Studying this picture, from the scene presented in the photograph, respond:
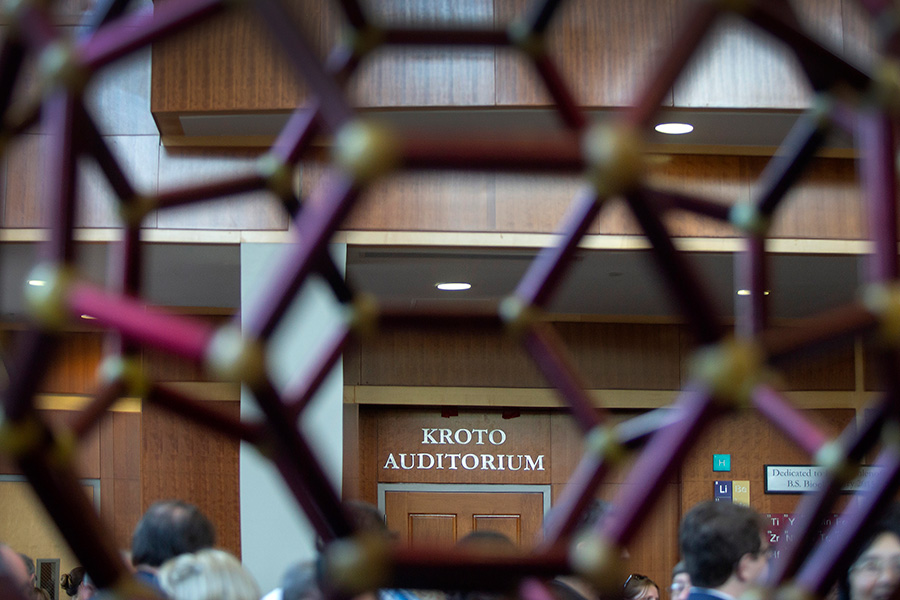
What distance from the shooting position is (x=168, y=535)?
6.37 ft

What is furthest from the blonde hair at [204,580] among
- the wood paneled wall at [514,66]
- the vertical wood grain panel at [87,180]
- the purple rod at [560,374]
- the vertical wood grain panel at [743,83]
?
the vertical wood grain panel at [87,180]

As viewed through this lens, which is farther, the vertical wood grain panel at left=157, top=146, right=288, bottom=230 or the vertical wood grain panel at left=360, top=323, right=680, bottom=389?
the vertical wood grain panel at left=360, top=323, right=680, bottom=389

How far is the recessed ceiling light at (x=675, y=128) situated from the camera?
402cm

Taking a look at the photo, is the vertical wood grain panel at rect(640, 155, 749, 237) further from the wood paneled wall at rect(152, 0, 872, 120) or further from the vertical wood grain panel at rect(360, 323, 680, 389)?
the vertical wood grain panel at rect(360, 323, 680, 389)

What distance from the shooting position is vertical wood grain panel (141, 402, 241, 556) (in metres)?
6.36

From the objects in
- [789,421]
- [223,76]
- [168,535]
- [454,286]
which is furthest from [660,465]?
[454,286]

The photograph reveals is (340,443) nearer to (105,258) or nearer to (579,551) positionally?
(105,258)

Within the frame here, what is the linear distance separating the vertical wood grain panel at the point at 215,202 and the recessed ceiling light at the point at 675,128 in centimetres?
159

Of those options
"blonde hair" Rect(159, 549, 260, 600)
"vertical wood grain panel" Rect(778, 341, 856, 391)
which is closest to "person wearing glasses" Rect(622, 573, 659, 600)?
"blonde hair" Rect(159, 549, 260, 600)

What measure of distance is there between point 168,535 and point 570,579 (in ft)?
2.88

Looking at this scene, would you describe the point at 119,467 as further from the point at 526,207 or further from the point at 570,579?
the point at 570,579

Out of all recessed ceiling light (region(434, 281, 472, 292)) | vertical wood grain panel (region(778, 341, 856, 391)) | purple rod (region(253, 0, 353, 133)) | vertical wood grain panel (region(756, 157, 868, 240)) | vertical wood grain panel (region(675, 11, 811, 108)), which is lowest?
vertical wood grain panel (region(778, 341, 856, 391))

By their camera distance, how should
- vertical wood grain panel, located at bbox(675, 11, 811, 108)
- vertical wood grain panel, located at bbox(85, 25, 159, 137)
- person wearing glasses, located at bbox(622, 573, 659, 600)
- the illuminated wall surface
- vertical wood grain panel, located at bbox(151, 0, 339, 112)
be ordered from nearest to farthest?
the illuminated wall surface
person wearing glasses, located at bbox(622, 573, 659, 600)
vertical wood grain panel, located at bbox(675, 11, 811, 108)
vertical wood grain panel, located at bbox(151, 0, 339, 112)
vertical wood grain panel, located at bbox(85, 25, 159, 137)

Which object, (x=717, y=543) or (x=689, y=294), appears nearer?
(x=689, y=294)
